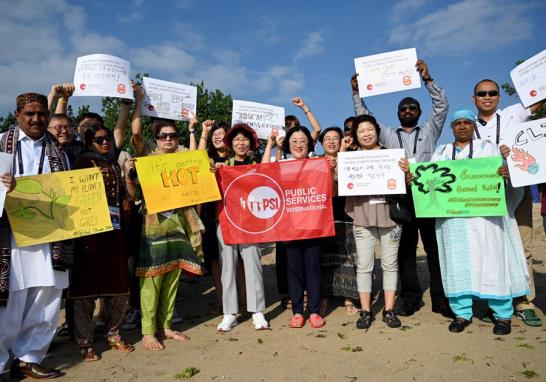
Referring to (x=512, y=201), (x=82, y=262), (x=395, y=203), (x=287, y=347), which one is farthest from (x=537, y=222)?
(x=82, y=262)

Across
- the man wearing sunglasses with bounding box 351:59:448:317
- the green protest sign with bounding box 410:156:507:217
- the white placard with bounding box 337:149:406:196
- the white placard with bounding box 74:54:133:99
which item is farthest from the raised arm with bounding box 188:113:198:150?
the green protest sign with bounding box 410:156:507:217

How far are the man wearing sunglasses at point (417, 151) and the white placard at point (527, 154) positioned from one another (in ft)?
3.41

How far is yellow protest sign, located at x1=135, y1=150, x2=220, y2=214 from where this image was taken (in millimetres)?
4609

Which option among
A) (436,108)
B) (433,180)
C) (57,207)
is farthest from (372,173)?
(57,207)

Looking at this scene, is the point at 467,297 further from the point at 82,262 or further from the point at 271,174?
the point at 82,262

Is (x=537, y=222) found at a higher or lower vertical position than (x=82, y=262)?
lower

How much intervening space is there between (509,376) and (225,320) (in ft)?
10.1

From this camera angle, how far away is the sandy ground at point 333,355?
12.2 feet

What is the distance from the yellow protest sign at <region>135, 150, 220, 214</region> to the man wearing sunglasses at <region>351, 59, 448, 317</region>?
7.94 feet

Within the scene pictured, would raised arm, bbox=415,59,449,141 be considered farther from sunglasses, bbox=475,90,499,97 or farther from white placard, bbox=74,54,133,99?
white placard, bbox=74,54,133,99

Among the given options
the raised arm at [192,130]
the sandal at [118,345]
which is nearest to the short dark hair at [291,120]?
the raised arm at [192,130]

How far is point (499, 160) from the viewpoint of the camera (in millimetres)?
4574

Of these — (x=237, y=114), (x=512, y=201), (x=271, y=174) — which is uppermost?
(x=237, y=114)

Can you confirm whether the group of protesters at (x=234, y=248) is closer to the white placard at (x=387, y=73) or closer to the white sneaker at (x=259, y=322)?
the white sneaker at (x=259, y=322)
